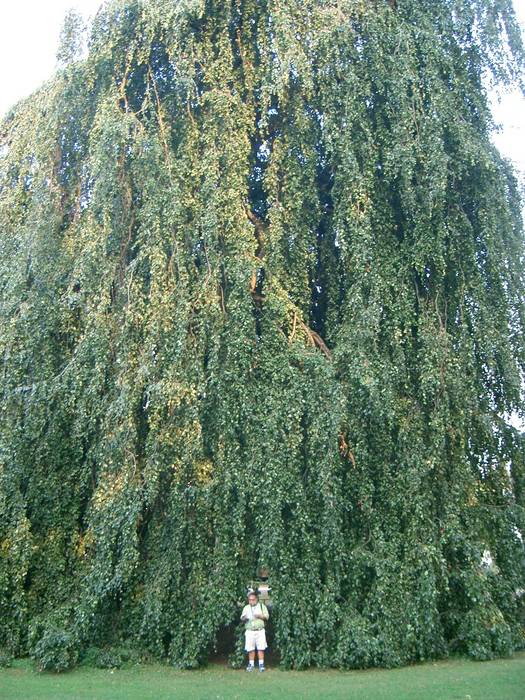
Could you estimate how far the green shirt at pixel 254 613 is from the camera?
358 inches

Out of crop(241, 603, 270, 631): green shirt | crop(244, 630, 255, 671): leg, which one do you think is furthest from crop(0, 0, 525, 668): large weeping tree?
crop(244, 630, 255, 671): leg

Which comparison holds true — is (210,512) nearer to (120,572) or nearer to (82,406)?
(120,572)

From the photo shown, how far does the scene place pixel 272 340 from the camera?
998 centimetres

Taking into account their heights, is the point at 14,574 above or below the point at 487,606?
above

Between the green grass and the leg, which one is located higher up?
the leg

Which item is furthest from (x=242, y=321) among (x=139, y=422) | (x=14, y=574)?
(x=14, y=574)

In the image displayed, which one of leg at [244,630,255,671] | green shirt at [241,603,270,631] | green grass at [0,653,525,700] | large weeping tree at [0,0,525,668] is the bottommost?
green grass at [0,653,525,700]

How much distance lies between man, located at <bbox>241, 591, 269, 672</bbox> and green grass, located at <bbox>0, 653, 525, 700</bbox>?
254 mm

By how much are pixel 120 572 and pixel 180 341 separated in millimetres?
3036

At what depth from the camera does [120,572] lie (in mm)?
8898

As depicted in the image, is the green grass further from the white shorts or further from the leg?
the white shorts

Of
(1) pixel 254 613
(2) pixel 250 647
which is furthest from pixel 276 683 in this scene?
(1) pixel 254 613

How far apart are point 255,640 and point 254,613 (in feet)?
1.21

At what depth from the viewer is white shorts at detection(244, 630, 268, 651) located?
911cm
